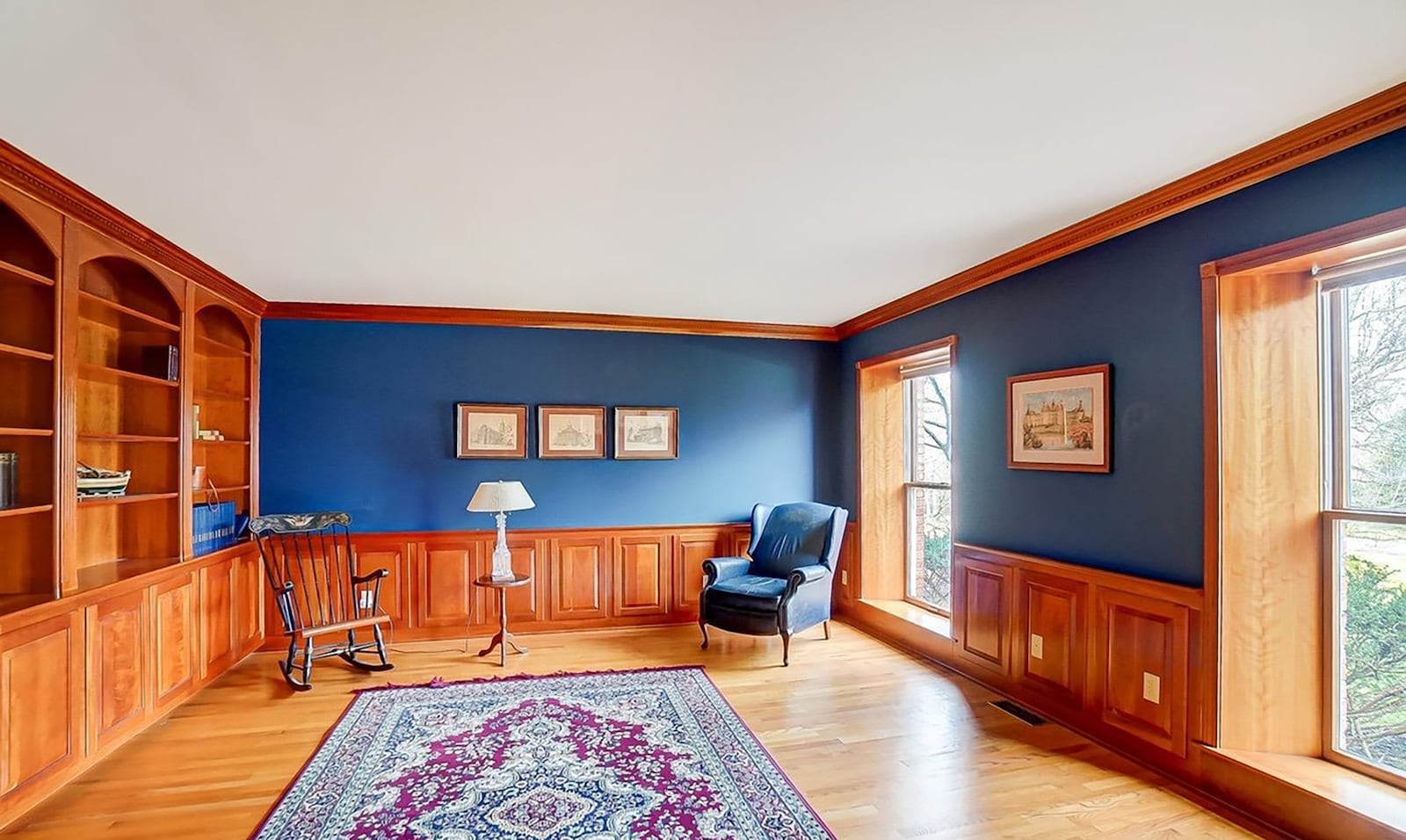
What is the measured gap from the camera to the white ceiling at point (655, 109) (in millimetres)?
1718

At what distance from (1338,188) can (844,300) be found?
284 centimetres

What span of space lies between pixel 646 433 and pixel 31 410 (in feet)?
11.6

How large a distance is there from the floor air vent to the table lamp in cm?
306

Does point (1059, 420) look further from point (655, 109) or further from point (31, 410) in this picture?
point (31, 410)

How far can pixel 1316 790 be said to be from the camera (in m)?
2.38

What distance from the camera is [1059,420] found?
3553 millimetres

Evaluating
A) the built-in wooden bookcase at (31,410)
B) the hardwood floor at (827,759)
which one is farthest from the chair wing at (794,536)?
the built-in wooden bookcase at (31,410)

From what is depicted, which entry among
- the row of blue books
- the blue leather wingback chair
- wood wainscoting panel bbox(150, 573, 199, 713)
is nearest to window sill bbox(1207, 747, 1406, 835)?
the blue leather wingback chair

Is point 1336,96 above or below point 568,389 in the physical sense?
above

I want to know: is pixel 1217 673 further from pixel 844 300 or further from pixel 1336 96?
pixel 844 300

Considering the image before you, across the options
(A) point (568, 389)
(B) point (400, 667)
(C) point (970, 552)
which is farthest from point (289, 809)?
(C) point (970, 552)

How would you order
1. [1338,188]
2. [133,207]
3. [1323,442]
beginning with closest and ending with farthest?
[1338,188], [1323,442], [133,207]

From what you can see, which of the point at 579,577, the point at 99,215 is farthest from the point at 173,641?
the point at 579,577

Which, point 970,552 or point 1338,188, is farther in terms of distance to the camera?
point 970,552
